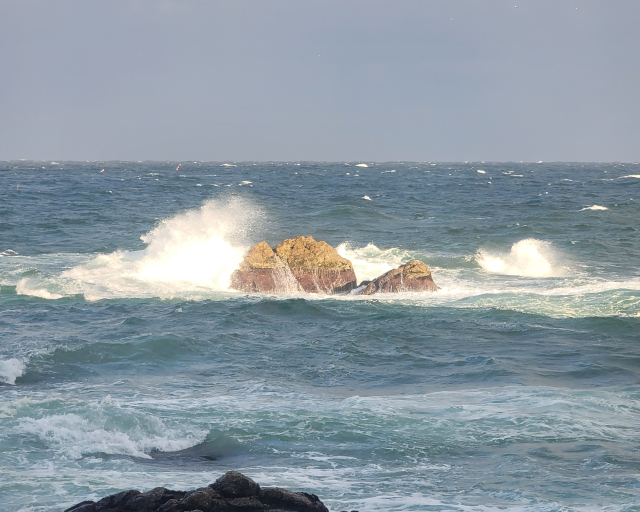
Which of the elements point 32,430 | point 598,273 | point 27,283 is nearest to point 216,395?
point 32,430

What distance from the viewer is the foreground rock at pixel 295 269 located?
1834cm

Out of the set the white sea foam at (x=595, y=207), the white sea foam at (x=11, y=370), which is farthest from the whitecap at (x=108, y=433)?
the white sea foam at (x=595, y=207)

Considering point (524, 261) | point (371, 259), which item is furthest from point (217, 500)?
point (524, 261)

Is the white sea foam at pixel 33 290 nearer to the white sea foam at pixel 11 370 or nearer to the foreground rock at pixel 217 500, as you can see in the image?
the white sea foam at pixel 11 370

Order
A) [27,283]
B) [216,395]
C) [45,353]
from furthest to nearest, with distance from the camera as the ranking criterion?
[27,283], [45,353], [216,395]

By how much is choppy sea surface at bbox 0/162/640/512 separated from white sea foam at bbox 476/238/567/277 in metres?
0.13

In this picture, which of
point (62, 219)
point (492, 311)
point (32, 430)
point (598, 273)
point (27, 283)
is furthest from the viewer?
point (62, 219)

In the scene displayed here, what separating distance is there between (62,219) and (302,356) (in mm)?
25001

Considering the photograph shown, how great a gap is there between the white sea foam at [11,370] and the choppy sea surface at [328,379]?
1.3 inches

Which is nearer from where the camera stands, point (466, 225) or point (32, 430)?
point (32, 430)

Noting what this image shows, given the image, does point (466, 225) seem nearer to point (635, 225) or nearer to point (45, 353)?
point (635, 225)

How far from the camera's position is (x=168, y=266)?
21.9 meters

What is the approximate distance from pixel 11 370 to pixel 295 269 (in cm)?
830

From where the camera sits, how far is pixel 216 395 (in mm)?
10562
